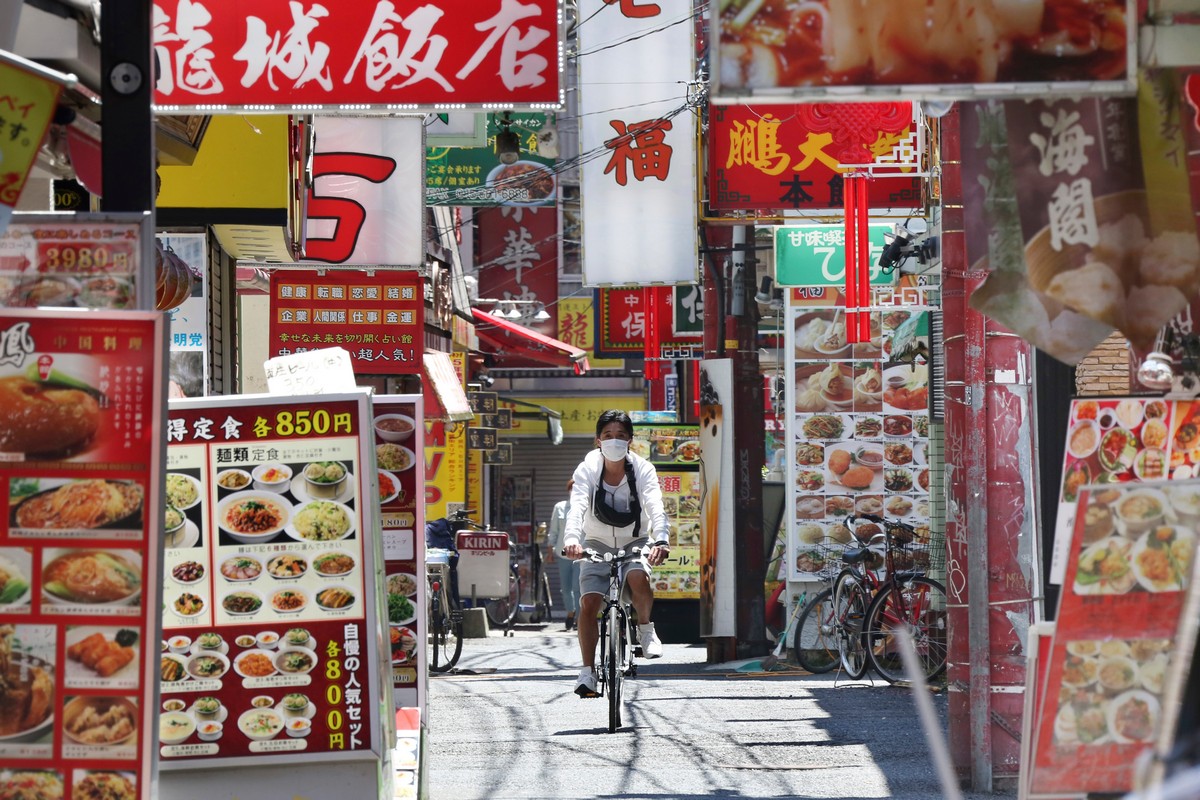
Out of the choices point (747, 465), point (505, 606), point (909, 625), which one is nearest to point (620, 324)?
point (505, 606)

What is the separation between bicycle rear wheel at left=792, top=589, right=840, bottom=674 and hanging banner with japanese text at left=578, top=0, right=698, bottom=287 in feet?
11.3

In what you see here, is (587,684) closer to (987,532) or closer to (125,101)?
(987,532)

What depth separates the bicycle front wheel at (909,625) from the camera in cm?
1401

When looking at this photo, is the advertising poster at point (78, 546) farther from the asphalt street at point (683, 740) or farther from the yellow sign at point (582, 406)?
the yellow sign at point (582, 406)

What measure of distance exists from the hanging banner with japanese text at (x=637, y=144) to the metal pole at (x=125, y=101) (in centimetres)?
977

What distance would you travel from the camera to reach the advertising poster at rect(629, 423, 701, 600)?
68.5ft

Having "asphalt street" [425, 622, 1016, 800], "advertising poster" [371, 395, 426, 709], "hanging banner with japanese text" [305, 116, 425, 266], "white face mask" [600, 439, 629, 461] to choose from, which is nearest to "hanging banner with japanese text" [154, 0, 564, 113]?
"advertising poster" [371, 395, 426, 709]

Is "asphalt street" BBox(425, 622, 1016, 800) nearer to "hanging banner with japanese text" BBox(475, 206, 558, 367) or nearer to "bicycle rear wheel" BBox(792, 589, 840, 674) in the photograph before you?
"bicycle rear wheel" BBox(792, 589, 840, 674)

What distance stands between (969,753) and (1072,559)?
13.3 ft

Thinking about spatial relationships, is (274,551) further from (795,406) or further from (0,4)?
(795,406)

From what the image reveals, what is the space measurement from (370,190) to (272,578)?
958 cm

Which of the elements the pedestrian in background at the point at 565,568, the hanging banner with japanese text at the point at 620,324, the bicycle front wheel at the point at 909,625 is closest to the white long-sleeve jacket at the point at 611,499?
the bicycle front wheel at the point at 909,625

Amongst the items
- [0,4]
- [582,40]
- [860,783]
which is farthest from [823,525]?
[0,4]

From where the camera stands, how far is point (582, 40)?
14789mm
